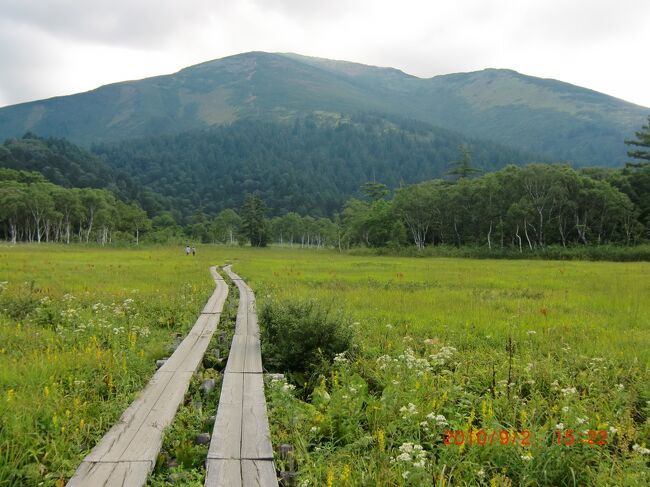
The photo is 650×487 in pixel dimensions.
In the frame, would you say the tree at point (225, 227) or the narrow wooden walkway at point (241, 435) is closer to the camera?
the narrow wooden walkway at point (241, 435)

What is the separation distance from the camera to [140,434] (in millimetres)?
5328

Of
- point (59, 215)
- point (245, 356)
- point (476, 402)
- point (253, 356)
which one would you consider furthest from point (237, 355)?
point (59, 215)

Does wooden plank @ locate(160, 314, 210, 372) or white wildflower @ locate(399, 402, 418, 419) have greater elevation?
white wildflower @ locate(399, 402, 418, 419)

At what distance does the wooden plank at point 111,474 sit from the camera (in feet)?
13.9

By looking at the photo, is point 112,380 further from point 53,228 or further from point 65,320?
point 53,228

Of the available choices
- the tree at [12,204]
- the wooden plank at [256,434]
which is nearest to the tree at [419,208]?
the wooden plank at [256,434]

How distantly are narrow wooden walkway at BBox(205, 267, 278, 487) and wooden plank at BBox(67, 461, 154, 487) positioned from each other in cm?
68

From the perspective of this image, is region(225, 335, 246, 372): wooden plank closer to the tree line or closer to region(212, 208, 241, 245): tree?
the tree line

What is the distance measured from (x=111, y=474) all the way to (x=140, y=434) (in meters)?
0.91

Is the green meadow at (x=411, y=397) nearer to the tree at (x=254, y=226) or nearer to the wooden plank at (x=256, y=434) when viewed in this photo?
the wooden plank at (x=256, y=434)

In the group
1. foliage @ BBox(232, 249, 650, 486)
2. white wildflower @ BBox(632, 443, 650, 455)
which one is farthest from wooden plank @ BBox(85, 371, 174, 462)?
white wildflower @ BBox(632, 443, 650, 455)

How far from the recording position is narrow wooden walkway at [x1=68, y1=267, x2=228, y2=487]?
4.38 metres

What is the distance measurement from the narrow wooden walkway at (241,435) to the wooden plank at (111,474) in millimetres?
675

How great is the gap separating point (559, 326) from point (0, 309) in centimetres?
1654
